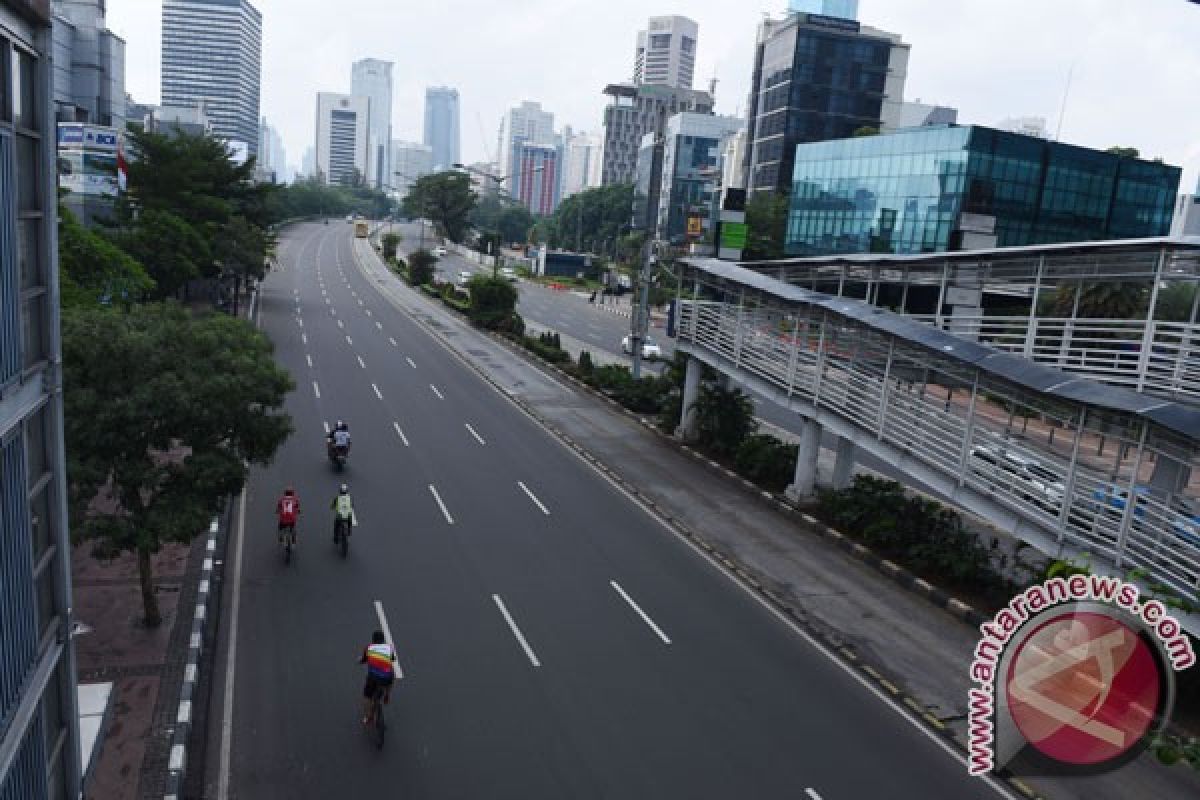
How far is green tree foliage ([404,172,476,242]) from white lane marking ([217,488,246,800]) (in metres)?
112

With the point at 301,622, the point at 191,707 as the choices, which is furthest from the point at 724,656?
the point at 191,707

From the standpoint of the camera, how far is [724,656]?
567 inches

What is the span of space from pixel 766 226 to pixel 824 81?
23067 mm

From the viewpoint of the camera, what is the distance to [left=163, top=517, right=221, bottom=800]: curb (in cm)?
984

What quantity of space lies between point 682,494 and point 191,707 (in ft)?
47.4

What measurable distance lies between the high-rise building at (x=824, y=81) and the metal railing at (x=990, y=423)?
72.8 metres

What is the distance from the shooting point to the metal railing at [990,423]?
13.1 metres

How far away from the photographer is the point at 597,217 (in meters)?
141

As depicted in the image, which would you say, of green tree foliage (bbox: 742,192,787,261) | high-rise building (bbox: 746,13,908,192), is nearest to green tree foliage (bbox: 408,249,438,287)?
green tree foliage (bbox: 742,192,787,261)

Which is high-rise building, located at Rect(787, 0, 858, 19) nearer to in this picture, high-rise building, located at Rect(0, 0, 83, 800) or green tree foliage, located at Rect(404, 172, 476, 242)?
green tree foliage, located at Rect(404, 172, 476, 242)

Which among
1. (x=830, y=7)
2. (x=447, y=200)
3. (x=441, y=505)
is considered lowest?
(x=441, y=505)

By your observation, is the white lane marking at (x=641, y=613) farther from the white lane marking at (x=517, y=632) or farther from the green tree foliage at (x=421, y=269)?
the green tree foliage at (x=421, y=269)

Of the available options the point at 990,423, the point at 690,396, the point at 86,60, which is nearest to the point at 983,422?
the point at 990,423

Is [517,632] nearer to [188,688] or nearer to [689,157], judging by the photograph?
[188,688]
